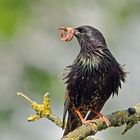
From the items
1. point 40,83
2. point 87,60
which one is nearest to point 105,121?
point 87,60

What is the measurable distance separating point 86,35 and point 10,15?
89.1 inches

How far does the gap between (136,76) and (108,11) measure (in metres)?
1.51

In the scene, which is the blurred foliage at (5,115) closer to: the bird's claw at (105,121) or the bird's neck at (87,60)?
the bird's neck at (87,60)

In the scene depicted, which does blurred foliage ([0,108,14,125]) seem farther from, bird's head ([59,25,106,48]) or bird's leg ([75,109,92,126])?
bird's head ([59,25,106,48])

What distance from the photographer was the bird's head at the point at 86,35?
9320 mm

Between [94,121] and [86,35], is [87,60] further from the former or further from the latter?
[94,121]

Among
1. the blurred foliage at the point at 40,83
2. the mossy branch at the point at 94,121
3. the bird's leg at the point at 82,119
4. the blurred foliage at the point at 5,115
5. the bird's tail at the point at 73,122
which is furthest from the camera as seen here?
the blurred foliage at the point at 5,115

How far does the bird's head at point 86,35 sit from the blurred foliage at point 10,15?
1.88m

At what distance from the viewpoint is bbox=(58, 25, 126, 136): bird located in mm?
9266

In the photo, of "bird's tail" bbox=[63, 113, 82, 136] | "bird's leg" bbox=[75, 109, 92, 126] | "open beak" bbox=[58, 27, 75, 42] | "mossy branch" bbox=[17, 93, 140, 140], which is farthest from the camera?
"bird's tail" bbox=[63, 113, 82, 136]

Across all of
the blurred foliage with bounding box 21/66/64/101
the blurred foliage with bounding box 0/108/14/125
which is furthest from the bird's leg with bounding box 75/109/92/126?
the blurred foliage with bounding box 0/108/14/125

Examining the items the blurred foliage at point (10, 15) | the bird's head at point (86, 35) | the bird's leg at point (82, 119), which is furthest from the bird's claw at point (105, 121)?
the blurred foliage at point (10, 15)

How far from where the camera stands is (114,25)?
45.9 ft

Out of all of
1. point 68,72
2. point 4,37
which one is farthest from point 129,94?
point 68,72
